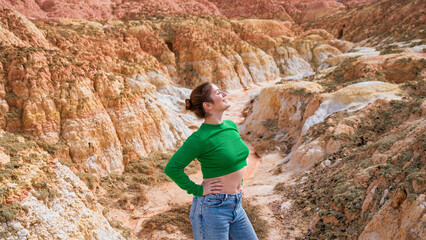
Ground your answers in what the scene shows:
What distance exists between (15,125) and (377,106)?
12.1 m

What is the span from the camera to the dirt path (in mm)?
7658

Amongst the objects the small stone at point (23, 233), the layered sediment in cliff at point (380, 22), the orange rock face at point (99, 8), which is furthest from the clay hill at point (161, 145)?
the layered sediment in cliff at point (380, 22)

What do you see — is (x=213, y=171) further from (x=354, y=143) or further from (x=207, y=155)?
(x=354, y=143)

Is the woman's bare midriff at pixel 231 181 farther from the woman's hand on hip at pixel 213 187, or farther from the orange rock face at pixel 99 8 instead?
the orange rock face at pixel 99 8

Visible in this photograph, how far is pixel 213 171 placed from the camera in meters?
2.66

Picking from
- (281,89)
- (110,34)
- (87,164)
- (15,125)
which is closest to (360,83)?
(281,89)

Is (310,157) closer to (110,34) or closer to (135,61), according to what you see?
(135,61)

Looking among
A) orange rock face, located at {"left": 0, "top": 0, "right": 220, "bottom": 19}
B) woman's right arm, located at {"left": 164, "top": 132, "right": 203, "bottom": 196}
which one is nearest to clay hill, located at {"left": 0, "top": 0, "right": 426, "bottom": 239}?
woman's right arm, located at {"left": 164, "top": 132, "right": 203, "bottom": 196}

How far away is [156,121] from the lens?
14367 mm

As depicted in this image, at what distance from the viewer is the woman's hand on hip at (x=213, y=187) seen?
2.59 meters

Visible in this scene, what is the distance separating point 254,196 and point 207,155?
6.96m

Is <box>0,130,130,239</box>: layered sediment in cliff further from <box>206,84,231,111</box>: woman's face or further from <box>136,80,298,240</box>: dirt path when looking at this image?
<box>206,84,231,111</box>: woman's face

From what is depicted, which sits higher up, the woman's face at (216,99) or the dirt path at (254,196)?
the woman's face at (216,99)

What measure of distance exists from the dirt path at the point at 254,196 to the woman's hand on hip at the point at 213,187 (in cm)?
475
